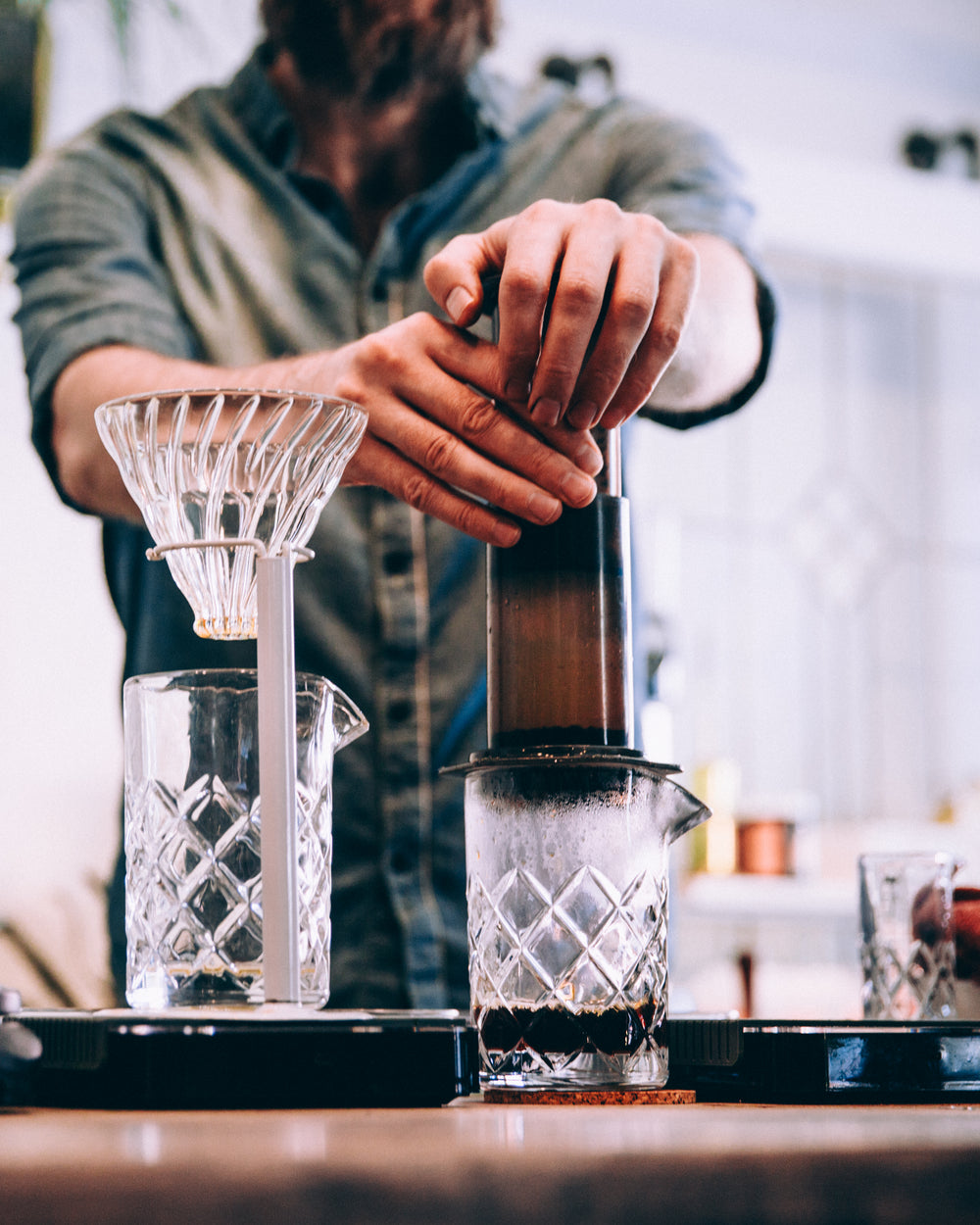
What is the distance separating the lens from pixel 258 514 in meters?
0.51

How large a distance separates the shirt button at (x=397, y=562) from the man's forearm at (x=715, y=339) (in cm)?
35

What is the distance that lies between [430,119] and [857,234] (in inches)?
106

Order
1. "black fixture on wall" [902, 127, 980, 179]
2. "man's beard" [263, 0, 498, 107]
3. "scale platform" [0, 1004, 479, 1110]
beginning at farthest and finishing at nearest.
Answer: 1. "black fixture on wall" [902, 127, 980, 179]
2. "man's beard" [263, 0, 498, 107]
3. "scale platform" [0, 1004, 479, 1110]

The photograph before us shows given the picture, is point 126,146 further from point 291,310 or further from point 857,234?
point 857,234

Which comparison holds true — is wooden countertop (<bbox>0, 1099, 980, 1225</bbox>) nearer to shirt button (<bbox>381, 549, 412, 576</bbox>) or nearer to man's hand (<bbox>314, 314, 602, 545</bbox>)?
man's hand (<bbox>314, 314, 602, 545</bbox>)

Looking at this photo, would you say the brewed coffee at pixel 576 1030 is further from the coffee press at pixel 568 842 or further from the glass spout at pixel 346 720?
the glass spout at pixel 346 720

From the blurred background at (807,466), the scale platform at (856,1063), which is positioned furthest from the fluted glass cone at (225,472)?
the blurred background at (807,466)

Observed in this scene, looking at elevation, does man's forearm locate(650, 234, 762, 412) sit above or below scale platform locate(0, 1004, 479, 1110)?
above

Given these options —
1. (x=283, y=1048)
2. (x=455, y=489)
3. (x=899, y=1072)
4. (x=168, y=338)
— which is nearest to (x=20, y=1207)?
(x=283, y=1048)

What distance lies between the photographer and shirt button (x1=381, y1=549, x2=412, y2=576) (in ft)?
4.07

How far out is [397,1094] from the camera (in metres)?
0.43

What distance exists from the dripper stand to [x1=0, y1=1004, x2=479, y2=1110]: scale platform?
5 cm

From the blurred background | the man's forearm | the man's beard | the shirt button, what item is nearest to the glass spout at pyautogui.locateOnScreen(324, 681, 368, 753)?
the man's forearm

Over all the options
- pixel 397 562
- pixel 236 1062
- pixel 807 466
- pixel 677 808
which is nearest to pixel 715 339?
pixel 397 562
